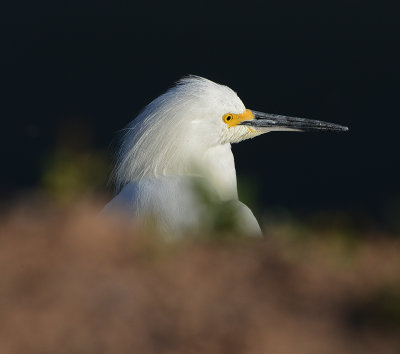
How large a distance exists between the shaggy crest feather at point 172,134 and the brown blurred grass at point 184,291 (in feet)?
8.39

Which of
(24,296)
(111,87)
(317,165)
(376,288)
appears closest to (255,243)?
(376,288)

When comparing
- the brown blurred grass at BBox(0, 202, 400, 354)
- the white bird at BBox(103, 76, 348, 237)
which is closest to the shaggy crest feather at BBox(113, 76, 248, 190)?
the white bird at BBox(103, 76, 348, 237)

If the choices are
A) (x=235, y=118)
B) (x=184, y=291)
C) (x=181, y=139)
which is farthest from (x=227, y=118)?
(x=184, y=291)

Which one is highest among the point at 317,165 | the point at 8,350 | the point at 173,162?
the point at 8,350

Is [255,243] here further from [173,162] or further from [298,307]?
[173,162]

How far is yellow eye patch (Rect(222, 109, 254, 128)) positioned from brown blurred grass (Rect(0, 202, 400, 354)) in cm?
295

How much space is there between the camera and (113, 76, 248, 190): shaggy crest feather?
3795 mm

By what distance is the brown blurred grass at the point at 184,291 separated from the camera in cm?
94

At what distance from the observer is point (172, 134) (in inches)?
152

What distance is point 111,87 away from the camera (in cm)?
786

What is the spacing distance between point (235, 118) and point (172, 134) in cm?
54

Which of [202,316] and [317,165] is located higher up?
[202,316]

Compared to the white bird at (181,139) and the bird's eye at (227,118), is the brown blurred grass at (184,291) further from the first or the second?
the bird's eye at (227,118)

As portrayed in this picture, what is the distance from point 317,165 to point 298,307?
6492mm
